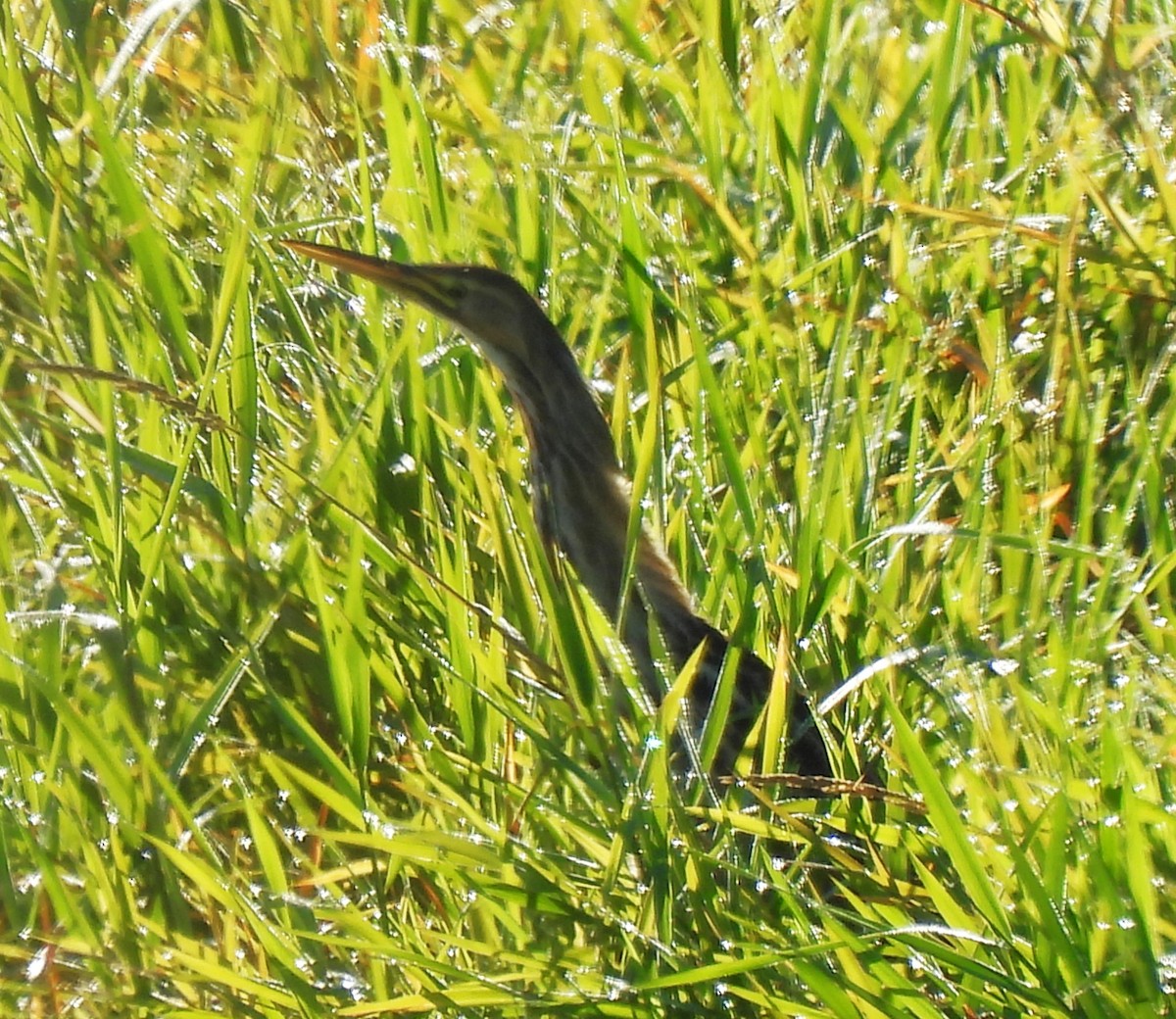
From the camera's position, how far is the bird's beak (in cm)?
192

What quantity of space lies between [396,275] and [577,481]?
0.91ft

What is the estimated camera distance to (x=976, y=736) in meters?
1.59

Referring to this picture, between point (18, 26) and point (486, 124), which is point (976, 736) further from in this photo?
point (18, 26)

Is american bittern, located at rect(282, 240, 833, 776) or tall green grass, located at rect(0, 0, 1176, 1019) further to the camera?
american bittern, located at rect(282, 240, 833, 776)

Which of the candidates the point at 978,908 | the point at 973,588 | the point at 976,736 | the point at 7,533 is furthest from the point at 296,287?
the point at 978,908

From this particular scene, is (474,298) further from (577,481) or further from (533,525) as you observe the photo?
(533,525)

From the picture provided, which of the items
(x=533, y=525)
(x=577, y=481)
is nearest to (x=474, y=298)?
(x=577, y=481)

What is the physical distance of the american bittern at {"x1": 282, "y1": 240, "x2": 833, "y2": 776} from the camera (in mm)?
1904

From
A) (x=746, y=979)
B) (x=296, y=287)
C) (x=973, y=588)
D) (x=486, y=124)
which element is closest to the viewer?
(x=746, y=979)

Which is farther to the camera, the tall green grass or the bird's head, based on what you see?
the bird's head

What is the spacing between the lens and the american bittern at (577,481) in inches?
75.0

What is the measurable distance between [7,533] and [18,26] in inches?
32.6

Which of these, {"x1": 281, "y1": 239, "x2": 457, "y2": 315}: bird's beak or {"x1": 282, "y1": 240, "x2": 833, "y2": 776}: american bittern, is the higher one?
{"x1": 281, "y1": 239, "x2": 457, "y2": 315}: bird's beak

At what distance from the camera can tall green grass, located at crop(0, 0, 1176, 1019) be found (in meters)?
1.52
